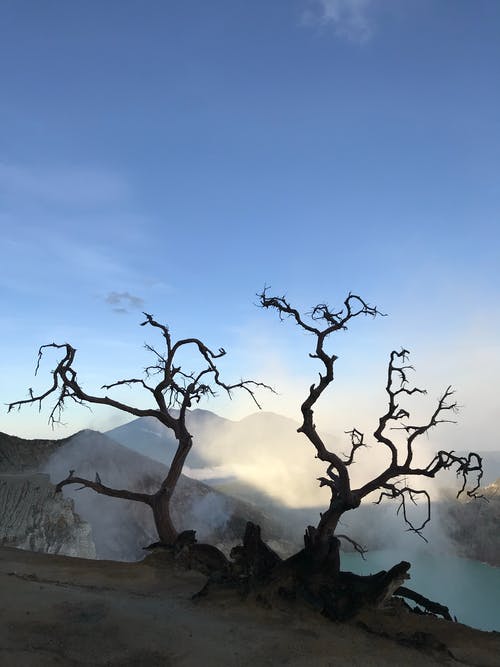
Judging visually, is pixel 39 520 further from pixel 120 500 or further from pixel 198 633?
pixel 198 633

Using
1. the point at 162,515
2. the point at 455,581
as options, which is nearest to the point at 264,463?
the point at 455,581

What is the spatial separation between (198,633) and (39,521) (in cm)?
3326

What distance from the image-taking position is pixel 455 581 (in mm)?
71438

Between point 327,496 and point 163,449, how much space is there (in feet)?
292

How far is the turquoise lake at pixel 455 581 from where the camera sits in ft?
192

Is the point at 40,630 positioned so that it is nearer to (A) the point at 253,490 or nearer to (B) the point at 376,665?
(B) the point at 376,665

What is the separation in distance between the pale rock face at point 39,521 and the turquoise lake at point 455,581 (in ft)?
123

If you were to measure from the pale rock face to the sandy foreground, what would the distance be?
2816cm

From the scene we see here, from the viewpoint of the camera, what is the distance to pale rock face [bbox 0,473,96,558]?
35.4 m

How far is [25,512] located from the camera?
36.8 meters

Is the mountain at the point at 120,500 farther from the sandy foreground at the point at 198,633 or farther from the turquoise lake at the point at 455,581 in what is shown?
the sandy foreground at the point at 198,633

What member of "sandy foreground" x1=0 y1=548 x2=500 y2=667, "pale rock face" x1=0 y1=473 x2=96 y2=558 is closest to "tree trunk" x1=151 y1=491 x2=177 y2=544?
"sandy foreground" x1=0 y1=548 x2=500 y2=667

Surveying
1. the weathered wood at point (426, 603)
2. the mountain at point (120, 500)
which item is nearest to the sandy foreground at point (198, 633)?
the weathered wood at point (426, 603)

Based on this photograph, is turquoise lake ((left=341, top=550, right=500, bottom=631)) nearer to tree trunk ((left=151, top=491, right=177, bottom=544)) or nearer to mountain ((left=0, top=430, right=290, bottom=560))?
mountain ((left=0, top=430, right=290, bottom=560))
